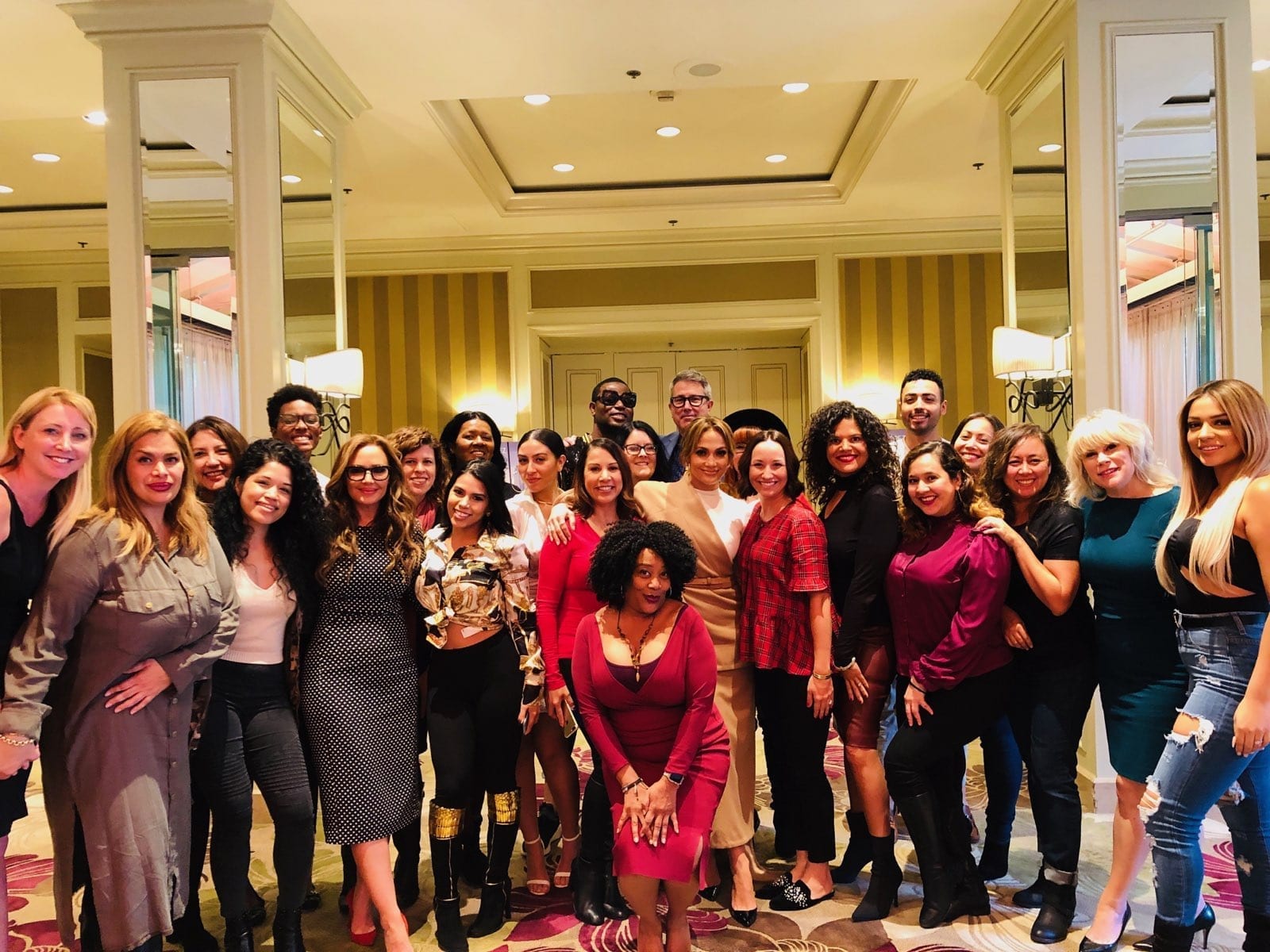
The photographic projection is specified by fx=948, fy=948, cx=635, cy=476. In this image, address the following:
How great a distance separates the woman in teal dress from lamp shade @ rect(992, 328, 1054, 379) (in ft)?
5.45

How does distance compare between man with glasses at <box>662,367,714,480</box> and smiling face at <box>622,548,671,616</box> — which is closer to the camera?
smiling face at <box>622,548,671,616</box>

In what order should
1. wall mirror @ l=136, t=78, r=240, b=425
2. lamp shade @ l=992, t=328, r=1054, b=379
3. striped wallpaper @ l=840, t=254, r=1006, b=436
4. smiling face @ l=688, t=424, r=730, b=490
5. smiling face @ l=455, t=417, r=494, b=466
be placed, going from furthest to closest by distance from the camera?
striped wallpaper @ l=840, t=254, r=1006, b=436 < lamp shade @ l=992, t=328, r=1054, b=379 < wall mirror @ l=136, t=78, r=240, b=425 < smiling face @ l=455, t=417, r=494, b=466 < smiling face @ l=688, t=424, r=730, b=490

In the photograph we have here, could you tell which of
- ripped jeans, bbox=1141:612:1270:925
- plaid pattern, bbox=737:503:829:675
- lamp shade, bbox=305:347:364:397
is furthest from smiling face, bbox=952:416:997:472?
lamp shade, bbox=305:347:364:397

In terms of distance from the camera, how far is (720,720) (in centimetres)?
283

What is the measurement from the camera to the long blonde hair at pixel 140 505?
2447 mm

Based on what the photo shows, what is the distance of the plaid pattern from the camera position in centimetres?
309

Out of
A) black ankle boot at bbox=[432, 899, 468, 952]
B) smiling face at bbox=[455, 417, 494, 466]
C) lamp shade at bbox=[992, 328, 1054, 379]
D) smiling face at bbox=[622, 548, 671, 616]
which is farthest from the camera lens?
lamp shade at bbox=[992, 328, 1054, 379]

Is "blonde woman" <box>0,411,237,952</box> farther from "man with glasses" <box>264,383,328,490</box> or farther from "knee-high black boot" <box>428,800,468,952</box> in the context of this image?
"man with glasses" <box>264,383,328,490</box>

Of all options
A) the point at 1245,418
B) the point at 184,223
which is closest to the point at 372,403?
Result: the point at 184,223

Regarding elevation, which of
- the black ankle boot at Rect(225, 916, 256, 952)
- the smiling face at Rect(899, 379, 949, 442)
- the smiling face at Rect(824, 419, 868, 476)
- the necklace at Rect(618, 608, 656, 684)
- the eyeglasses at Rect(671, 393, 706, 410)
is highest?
the eyeglasses at Rect(671, 393, 706, 410)

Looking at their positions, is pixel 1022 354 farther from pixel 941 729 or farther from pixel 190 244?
pixel 190 244

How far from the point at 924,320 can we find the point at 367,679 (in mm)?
6723

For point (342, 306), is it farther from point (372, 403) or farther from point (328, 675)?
point (372, 403)

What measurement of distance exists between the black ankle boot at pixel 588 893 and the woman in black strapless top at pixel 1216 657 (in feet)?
5.44
